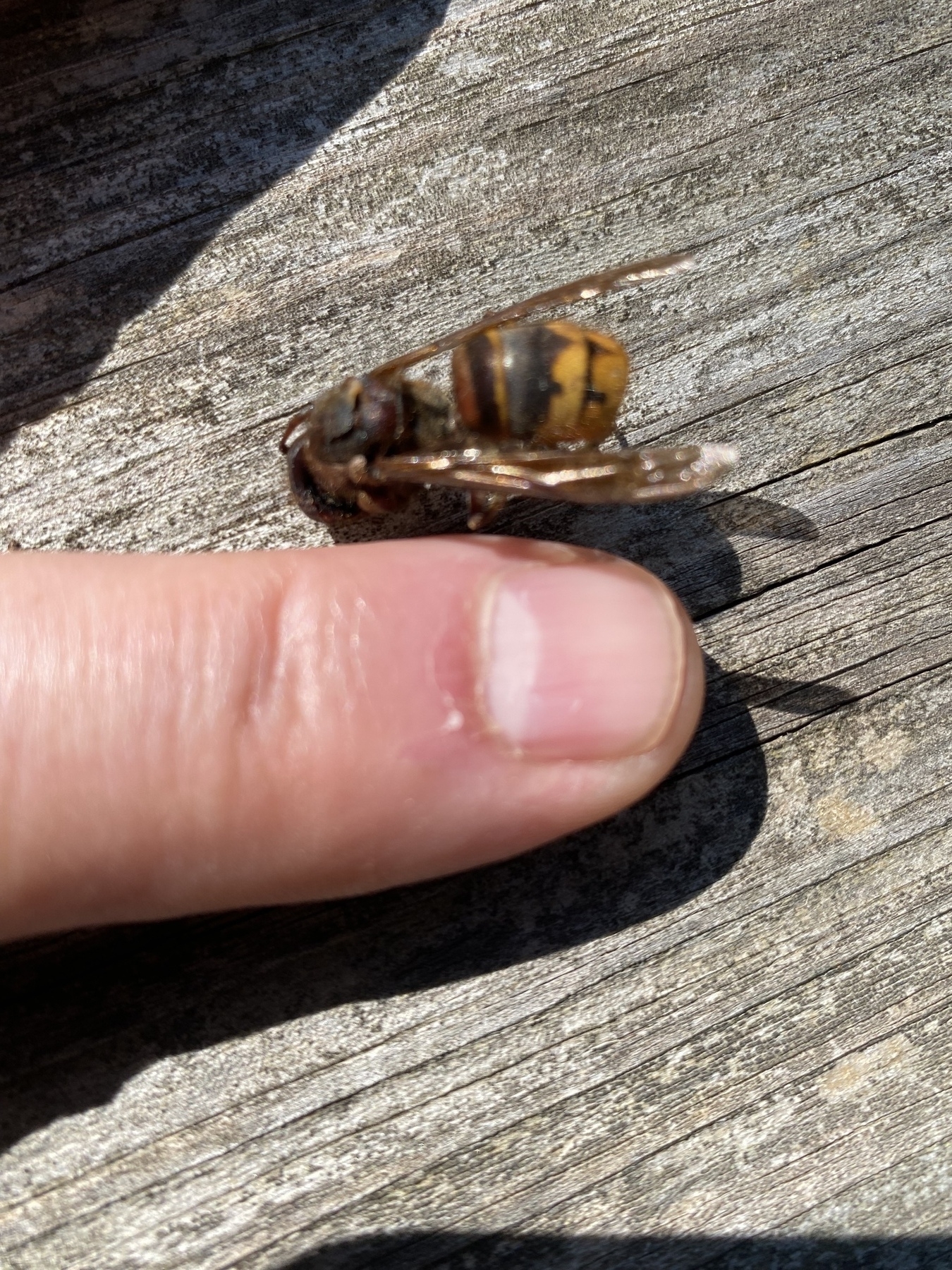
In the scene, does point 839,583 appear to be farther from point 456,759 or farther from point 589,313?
point 456,759

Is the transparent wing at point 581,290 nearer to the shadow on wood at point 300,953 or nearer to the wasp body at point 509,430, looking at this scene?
the wasp body at point 509,430

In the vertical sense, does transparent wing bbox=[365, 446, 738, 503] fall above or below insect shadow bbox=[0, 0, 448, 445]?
below

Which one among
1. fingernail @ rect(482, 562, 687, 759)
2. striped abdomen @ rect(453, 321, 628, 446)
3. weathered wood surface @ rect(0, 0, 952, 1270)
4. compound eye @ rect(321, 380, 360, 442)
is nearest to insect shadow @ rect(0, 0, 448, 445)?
weathered wood surface @ rect(0, 0, 952, 1270)

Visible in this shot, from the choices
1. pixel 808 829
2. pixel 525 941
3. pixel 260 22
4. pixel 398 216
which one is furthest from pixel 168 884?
pixel 260 22

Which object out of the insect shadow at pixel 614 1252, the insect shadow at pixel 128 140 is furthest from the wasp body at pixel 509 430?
the insect shadow at pixel 614 1252

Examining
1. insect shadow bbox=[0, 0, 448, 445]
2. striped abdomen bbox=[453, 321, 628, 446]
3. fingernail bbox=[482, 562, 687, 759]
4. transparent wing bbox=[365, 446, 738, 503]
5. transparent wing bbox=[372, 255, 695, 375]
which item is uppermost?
insect shadow bbox=[0, 0, 448, 445]

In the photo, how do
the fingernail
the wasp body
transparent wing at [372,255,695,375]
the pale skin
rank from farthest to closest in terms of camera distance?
transparent wing at [372,255,695,375] < the wasp body < the fingernail < the pale skin

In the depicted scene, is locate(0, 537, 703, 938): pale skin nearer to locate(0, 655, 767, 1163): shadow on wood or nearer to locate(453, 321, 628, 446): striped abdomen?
locate(0, 655, 767, 1163): shadow on wood

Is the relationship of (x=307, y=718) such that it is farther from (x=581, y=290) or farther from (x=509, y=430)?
(x=581, y=290)
